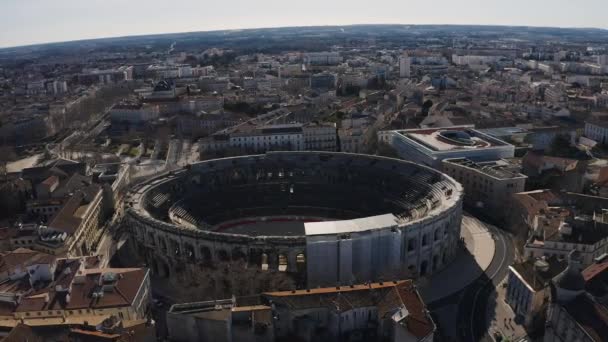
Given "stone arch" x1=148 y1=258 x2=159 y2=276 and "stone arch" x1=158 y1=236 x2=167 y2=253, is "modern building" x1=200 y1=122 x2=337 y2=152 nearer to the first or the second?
"stone arch" x1=148 y1=258 x2=159 y2=276

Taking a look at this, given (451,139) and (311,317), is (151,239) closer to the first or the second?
(311,317)

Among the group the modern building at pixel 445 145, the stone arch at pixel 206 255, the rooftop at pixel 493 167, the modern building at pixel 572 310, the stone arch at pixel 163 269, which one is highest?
the modern building at pixel 445 145

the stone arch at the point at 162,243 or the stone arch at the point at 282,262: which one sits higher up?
the stone arch at the point at 162,243

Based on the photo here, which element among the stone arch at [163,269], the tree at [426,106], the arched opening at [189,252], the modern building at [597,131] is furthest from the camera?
the tree at [426,106]

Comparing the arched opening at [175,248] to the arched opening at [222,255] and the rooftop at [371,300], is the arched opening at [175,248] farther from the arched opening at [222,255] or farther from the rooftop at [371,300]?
the rooftop at [371,300]

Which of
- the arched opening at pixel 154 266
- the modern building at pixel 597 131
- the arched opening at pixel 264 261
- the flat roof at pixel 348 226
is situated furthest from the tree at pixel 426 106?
the arched opening at pixel 154 266

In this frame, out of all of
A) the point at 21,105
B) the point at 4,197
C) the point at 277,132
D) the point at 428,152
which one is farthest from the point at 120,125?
the point at 428,152
